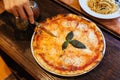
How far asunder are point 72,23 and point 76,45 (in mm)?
125

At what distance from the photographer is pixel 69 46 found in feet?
2.83

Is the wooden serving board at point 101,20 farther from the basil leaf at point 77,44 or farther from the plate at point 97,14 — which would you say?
the basil leaf at point 77,44

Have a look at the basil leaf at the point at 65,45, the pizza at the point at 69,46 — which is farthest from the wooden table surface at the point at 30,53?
the basil leaf at the point at 65,45

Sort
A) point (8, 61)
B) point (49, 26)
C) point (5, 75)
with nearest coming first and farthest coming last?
1. point (49, 26)
2. point (8, 61)
3. point (5, 75)

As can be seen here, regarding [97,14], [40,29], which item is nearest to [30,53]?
[40,29]

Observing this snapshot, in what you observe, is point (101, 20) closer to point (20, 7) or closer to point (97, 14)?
point (97, 14)

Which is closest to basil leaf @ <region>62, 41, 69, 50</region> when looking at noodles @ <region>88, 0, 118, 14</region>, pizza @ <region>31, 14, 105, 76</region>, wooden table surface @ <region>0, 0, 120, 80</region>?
pizza @ <region>31, 14, 105, 76</region>

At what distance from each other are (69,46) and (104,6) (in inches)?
11.3

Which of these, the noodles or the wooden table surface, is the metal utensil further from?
the noodles

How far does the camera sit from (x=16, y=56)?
0.87 m

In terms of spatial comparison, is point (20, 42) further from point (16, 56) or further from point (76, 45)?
point (76, 45)

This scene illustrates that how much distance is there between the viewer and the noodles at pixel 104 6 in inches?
38.9

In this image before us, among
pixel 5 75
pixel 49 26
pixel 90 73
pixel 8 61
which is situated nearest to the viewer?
pixel 90 73

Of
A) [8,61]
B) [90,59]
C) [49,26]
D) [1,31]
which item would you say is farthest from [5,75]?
[90,59]
